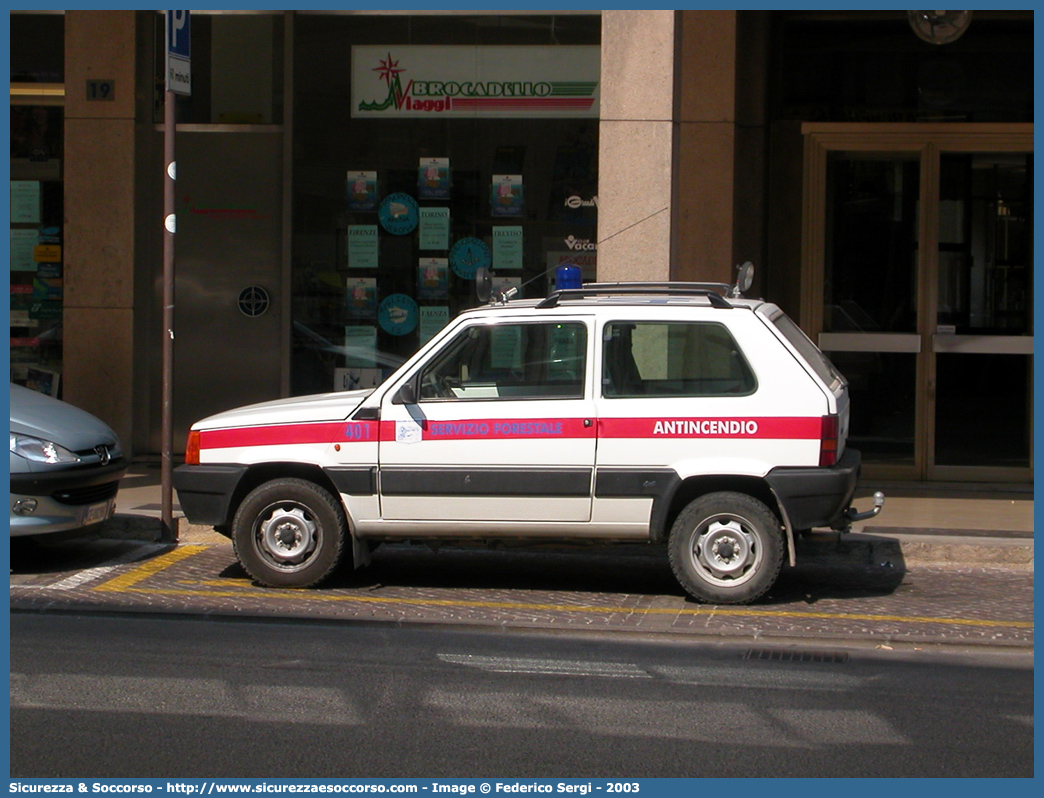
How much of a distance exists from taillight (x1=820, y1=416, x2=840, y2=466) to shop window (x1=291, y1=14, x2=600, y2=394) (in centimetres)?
549

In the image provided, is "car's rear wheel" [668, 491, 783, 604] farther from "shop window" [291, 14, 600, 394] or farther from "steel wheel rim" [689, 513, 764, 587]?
"shop window" [291, 14, 600, 394]

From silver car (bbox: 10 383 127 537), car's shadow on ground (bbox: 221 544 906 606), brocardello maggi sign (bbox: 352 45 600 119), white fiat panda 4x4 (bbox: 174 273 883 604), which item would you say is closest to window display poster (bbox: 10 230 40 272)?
brocardello maggi sign (bbox: 352 45 600 119)

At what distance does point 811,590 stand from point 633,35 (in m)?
4.53

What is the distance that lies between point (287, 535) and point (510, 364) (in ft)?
5.62

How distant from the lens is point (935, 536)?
9.33 metres

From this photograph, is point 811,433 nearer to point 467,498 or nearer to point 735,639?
point 735,639

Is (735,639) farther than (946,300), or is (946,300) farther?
(946,300)

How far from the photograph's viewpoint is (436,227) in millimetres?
12852

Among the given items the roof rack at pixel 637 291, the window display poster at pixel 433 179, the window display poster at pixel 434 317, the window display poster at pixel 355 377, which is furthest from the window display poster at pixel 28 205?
the roof rack at pixel 637 291

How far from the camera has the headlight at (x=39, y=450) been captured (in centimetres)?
845

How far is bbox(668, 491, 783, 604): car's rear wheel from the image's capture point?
24.7ft

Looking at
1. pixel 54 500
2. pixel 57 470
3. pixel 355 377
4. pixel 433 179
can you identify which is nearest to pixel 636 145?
pixel 433 179

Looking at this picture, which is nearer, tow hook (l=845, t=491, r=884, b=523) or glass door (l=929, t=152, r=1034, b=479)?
tow hook (l=845, t=491, r=884, b=523)

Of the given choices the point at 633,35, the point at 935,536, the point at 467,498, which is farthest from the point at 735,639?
the point at 633,35
